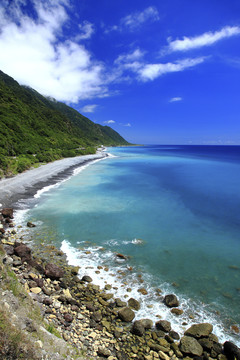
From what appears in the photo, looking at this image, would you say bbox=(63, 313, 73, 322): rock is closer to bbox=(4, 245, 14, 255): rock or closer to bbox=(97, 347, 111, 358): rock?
bbox=(97, 347, 111, 358): rock

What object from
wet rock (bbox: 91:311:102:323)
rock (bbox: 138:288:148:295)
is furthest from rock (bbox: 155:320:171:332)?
wet rock (bbox: 91:311:102:323)

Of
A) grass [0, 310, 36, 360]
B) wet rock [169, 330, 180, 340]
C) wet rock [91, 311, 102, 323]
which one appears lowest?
wet rock [169, 330, 180, 340]

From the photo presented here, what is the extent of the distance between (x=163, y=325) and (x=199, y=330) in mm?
1262

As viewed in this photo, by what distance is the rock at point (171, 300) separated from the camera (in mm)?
8227

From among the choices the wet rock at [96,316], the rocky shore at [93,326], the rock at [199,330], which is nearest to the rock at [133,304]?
the rocky shore at [93,326]

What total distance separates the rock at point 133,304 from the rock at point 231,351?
310 centimetres

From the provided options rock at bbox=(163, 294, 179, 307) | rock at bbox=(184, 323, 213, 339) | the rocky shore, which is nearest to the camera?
the rocky shore

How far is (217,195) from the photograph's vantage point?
31484 millimetres

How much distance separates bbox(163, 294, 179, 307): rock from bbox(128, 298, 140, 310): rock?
3.98ft

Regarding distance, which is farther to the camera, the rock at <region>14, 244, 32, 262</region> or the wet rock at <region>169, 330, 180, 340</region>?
the rock at <region>14, 244, 32, 262</region>

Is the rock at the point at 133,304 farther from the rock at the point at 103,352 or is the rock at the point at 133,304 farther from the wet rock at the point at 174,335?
the rock at the point at 103,352

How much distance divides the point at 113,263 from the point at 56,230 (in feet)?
19.9

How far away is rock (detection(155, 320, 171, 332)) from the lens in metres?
6.99

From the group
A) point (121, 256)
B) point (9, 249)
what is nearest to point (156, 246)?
point (121, 256)
